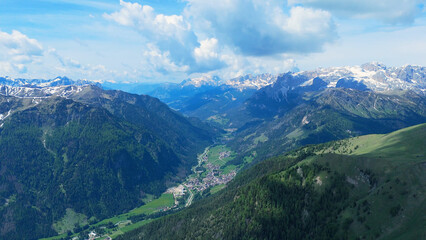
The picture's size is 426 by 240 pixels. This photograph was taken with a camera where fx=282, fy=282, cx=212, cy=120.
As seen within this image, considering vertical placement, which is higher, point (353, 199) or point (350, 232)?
point (353, 199)

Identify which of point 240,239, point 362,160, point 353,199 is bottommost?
point 240,239

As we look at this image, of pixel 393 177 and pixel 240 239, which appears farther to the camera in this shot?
pixel 240 239

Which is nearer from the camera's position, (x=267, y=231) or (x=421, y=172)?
(x=421, y=172)

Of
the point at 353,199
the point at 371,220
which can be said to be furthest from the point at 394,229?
the point at 353,199

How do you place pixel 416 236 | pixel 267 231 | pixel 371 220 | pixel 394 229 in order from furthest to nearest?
pixel 267 231 < pixel 371 220 < pixel 394 229 < pixel 416 236

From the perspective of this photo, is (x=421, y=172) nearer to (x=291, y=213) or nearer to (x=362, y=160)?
(x=362, y=160)

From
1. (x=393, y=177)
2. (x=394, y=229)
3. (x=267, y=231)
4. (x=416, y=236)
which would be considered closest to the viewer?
(x=416, y=236)

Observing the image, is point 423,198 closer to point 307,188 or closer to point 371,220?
point 371,220

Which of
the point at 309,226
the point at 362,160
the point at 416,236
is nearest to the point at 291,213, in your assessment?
the point at 309,226

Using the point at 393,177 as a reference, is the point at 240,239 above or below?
below
